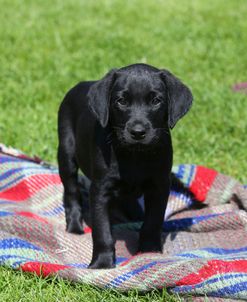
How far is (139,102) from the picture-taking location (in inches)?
166

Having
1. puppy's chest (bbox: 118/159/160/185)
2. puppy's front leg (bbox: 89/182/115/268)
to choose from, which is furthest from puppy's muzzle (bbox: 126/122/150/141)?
puppy's front leg (bbox: 89/182/115/268)

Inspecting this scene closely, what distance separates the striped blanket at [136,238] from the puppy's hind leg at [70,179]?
0.11 m

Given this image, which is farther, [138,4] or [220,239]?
[138,4]

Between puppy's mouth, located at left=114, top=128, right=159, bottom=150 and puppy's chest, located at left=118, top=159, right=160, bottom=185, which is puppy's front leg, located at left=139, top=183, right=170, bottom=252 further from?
puppy's mouth, located at left=114, top=128, right=159, bottom=150

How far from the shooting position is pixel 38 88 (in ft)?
26.8

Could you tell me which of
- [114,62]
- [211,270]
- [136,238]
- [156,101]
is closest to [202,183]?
[136,238]

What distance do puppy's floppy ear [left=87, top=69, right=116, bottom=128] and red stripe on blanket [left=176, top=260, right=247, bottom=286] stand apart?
42.5 inches

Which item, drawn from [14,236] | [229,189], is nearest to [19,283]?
[14,236]

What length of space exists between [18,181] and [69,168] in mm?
683

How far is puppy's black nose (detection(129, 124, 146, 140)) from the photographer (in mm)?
4065

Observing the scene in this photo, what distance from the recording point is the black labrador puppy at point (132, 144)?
13.8ft

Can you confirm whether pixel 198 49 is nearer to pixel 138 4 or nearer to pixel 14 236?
pixel 138 4

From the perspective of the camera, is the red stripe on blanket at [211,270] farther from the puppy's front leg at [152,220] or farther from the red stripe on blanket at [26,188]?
the red stripe on blanket at [26,188]

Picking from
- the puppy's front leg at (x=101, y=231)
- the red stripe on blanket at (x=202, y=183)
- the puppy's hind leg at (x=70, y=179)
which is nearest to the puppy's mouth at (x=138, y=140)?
the puppy's front leg at (x=101, y=231)
